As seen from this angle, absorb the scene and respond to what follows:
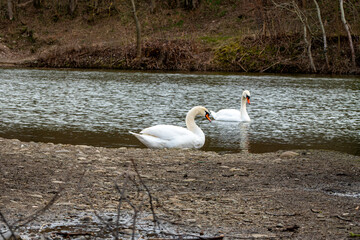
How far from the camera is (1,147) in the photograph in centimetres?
888

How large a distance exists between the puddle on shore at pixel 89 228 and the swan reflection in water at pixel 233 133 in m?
6.38

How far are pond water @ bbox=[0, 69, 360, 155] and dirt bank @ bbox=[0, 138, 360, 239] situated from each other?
8.30ft

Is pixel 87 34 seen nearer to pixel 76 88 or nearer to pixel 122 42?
pixel 122 42

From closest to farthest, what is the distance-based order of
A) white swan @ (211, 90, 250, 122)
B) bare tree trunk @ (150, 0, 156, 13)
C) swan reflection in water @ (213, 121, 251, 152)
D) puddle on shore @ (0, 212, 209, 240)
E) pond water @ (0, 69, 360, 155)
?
1. puddle on shore @ (0, 212, 209, 240)
2. swan reflection in water @ (213, 121, 251, 152)
3. pond water @ (0, 69, 360, 155)
4. white swan @ (211, 90, 250, 122)
5. bare tree trunk @ (150, 0, 156, 13)

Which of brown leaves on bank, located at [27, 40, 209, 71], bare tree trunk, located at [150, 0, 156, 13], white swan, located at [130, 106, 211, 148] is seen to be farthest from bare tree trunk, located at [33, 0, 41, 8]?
white swan, located at [130, 106, 211, 148]

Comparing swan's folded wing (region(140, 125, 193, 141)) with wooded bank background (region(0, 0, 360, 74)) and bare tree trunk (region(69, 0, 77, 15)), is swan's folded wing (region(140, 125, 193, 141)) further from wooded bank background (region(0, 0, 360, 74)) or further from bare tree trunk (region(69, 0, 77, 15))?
bare tree trunk (region(69, 0, 77, 15))

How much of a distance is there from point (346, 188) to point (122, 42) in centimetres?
3227

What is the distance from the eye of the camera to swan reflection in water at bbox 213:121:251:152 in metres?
11.7

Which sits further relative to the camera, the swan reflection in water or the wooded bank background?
the wooded bank background

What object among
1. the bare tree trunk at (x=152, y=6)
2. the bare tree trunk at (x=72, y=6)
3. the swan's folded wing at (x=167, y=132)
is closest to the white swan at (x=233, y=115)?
the swan's folded wing at (x=167, y=132)

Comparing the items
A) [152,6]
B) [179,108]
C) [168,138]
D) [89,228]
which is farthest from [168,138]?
[152,6]

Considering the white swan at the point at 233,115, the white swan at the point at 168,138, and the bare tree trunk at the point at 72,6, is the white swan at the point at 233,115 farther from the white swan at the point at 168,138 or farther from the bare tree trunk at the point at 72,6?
the bare tree trunk at the point at 72,6

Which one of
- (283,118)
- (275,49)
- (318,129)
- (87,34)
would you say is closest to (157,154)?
(318,129)

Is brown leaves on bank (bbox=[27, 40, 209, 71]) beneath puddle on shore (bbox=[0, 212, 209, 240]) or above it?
above
